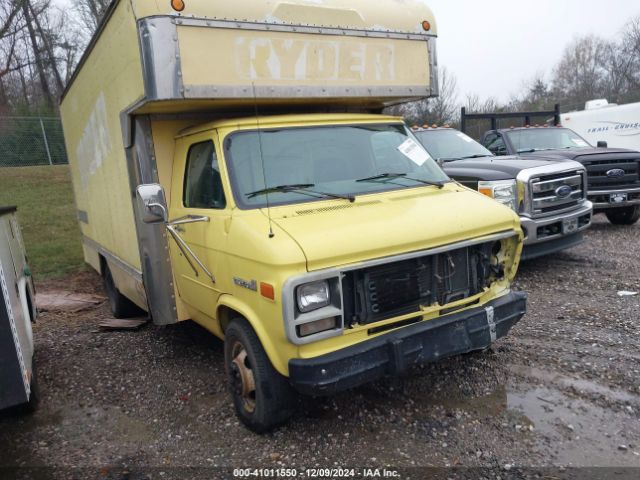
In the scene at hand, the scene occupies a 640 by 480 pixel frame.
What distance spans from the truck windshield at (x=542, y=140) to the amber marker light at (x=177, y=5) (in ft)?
23.7

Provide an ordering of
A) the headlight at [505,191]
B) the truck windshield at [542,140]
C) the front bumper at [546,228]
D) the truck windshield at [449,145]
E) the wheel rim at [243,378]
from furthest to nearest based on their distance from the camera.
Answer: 1. the truck windshield at [542,140]
2. the truck windshield at [449,145]
3. the headlight at [505,191]
4. the front bumper at [546,228]
5. the wheel rim at [243,378]

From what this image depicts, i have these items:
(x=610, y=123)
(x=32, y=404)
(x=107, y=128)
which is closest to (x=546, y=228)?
(x=107, y=128)

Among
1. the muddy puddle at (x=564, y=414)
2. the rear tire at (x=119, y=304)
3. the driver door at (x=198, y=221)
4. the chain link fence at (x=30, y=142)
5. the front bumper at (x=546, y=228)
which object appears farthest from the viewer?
the chain link fence at (x=30, y=142)

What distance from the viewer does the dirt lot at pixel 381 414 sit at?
3.24 metres

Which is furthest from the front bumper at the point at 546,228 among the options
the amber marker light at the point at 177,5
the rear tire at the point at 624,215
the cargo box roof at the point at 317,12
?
the amber marker light at the point at 177,5

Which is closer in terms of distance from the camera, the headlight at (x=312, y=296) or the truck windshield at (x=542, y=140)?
the headlight at (x=312, y=296)

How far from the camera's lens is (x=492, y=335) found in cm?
362

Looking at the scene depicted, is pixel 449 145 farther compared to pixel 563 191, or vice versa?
pixel 449 145

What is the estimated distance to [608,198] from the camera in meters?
8.81

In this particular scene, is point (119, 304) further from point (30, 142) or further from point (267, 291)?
point (30, 142)

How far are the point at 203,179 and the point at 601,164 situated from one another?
294 inches

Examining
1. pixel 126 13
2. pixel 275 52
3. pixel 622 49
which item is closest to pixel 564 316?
A: pixel 275 52

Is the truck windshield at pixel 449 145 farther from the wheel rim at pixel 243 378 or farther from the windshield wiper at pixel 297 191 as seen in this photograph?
the wheel rim at pixel 243 378

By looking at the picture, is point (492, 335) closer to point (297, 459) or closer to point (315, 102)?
point (297, 459)
